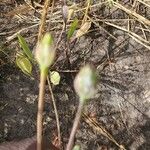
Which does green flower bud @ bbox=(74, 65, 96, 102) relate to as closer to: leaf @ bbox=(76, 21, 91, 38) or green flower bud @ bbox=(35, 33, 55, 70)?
green flower bud @ bbox=(35, 33, 55, 70)

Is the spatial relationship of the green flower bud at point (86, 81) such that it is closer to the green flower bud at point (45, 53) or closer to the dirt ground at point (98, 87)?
the green flower bud at point (45, 53)

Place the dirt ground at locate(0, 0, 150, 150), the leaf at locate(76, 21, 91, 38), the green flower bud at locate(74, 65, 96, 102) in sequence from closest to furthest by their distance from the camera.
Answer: the green flower bud at locate(74, 65, 96, 102)
the dirt ground at locate(0, 0, 150, 150)
the leaf at locate(76, 21, 91, 38)

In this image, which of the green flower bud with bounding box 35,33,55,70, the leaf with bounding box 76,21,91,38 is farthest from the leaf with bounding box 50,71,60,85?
the green flower bud with bounding box 35,33,55,70

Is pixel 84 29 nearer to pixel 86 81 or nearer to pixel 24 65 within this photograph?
pixel 24 65

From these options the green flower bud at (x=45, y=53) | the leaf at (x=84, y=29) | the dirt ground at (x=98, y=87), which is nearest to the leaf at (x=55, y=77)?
the dirt ground at (x=98, y=87)

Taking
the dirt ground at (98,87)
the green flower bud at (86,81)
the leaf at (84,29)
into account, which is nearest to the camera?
the green flower bud at (86,81)

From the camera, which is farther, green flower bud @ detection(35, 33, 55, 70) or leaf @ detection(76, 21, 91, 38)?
leaf @ detection(76, 21, 91, 38)

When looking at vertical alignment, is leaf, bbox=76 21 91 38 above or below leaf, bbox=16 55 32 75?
above
